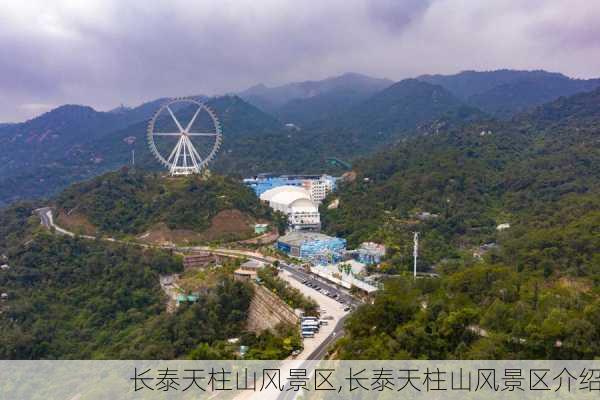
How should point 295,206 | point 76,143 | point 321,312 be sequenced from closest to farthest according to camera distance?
point 321,312 < point 295,206 < point 76,143

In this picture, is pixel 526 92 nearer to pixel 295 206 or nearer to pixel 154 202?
pixel 295 206

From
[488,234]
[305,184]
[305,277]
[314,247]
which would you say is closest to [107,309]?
[305,277]

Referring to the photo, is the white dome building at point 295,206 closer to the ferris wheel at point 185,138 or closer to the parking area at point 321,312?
the ferris wheel at point 185,138

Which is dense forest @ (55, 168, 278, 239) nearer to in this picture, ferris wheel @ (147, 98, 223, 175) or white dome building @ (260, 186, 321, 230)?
white dome building @ (260, 186, 321, 230)

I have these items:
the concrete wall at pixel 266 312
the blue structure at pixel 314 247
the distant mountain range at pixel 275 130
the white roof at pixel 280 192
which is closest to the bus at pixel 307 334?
the concrete wall at pixel 266 312

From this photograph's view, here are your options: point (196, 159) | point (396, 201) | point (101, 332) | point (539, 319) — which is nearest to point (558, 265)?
point (539, 319)

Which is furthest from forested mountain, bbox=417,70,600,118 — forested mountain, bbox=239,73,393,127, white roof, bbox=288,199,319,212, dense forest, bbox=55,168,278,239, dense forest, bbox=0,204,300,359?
dense forest, bbox=0,204,300,359
